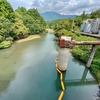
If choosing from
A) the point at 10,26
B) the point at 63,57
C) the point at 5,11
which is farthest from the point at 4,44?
the point at 63,57

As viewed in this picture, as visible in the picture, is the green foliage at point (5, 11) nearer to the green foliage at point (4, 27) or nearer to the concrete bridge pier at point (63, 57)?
the green foliage at point (4, 27)

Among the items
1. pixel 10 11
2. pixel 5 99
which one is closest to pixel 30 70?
pixel 5 99

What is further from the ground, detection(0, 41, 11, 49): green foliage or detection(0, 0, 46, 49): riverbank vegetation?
detection(0, 0, 46, 49): riverbank vegetation

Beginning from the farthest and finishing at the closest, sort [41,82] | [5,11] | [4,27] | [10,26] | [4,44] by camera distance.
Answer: [5,11] → [10,26] → [4,27] → [4,44] → [41,82]

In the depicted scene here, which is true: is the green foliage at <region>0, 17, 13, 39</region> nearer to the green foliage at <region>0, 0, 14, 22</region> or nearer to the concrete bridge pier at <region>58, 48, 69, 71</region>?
the green foliage at <region>0, 0, 14, 22</region>

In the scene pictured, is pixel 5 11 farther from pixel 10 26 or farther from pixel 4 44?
pixel 4 44

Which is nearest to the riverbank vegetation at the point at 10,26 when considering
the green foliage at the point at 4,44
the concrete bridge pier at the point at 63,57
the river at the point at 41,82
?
the green foliage at the point at 4,44

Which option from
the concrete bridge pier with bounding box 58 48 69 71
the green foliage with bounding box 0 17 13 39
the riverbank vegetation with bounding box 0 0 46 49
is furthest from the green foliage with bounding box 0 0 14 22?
the concrete bridge pier with bounding box 58 48 69 71

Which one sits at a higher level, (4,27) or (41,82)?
(4,27)

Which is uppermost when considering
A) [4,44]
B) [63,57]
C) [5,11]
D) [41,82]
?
[5,11]

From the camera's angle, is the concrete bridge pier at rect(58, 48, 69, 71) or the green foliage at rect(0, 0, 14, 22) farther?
the green foliage at rect(0, 0, 14, 22)

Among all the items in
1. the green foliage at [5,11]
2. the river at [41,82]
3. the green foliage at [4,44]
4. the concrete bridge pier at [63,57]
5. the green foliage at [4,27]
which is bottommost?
the river at [41,82]
